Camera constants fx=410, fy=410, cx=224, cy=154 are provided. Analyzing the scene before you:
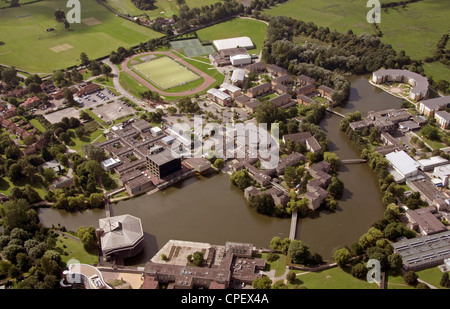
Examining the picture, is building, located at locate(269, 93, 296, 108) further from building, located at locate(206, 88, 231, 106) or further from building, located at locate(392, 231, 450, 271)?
building, located at locate(392, 231, 450, 271)

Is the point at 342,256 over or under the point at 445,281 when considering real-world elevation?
over

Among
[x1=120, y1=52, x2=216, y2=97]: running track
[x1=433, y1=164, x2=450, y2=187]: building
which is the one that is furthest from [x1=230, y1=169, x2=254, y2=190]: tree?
[x1=120, y1=52, x2=216, y2=97]: running track

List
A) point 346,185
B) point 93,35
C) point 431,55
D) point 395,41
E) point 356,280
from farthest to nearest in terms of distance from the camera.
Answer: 1. point 93,35
2. point 395,41
3. point 431,55
4. point 346,185
5. point 356,280

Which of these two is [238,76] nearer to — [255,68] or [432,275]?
[255,68]

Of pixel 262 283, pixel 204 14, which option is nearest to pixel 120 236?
pixel 262 283

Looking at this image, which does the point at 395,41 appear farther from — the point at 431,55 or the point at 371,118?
the point at 371,118

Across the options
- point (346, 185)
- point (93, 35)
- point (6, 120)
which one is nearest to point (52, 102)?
point (6, 120)
